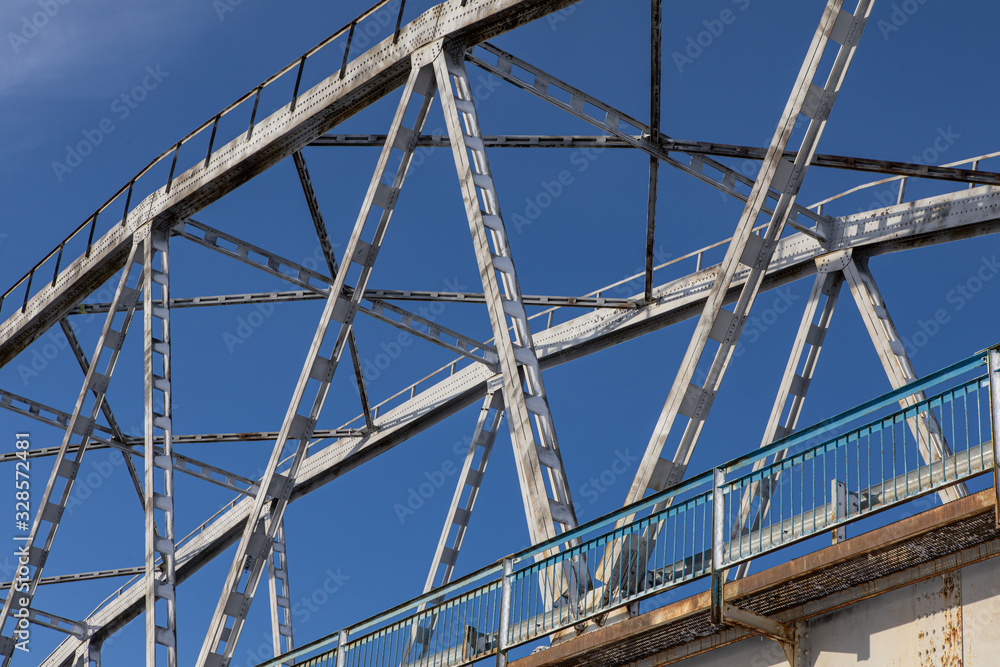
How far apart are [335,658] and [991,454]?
10.4m

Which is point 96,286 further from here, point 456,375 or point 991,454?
point 991,454

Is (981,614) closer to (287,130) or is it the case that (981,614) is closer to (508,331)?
(508,331)

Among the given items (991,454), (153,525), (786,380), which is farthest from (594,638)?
(153,525)

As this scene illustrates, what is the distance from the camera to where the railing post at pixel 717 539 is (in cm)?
1200

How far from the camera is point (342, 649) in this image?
17.7 meters

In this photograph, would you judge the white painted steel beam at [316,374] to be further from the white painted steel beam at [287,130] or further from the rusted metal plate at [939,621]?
the rusted metal plate at [939,621]

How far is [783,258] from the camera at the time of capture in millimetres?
25734

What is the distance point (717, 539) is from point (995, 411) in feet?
9.88

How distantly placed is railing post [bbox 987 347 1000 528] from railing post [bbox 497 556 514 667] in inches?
246

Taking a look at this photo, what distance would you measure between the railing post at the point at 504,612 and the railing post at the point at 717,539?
3.27 metres

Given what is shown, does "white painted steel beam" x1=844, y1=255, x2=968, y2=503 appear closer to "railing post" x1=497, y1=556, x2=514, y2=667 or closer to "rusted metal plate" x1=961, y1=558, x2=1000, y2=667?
"railing post" x1=497, y1=556, x2=514, y2=667

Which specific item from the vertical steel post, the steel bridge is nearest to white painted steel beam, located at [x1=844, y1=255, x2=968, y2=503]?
the steel bridge

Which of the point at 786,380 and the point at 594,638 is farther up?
the point at 786,380

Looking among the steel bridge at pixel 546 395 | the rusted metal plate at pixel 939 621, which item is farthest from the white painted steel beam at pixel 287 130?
the rusted metal plate at pixel 939 621
